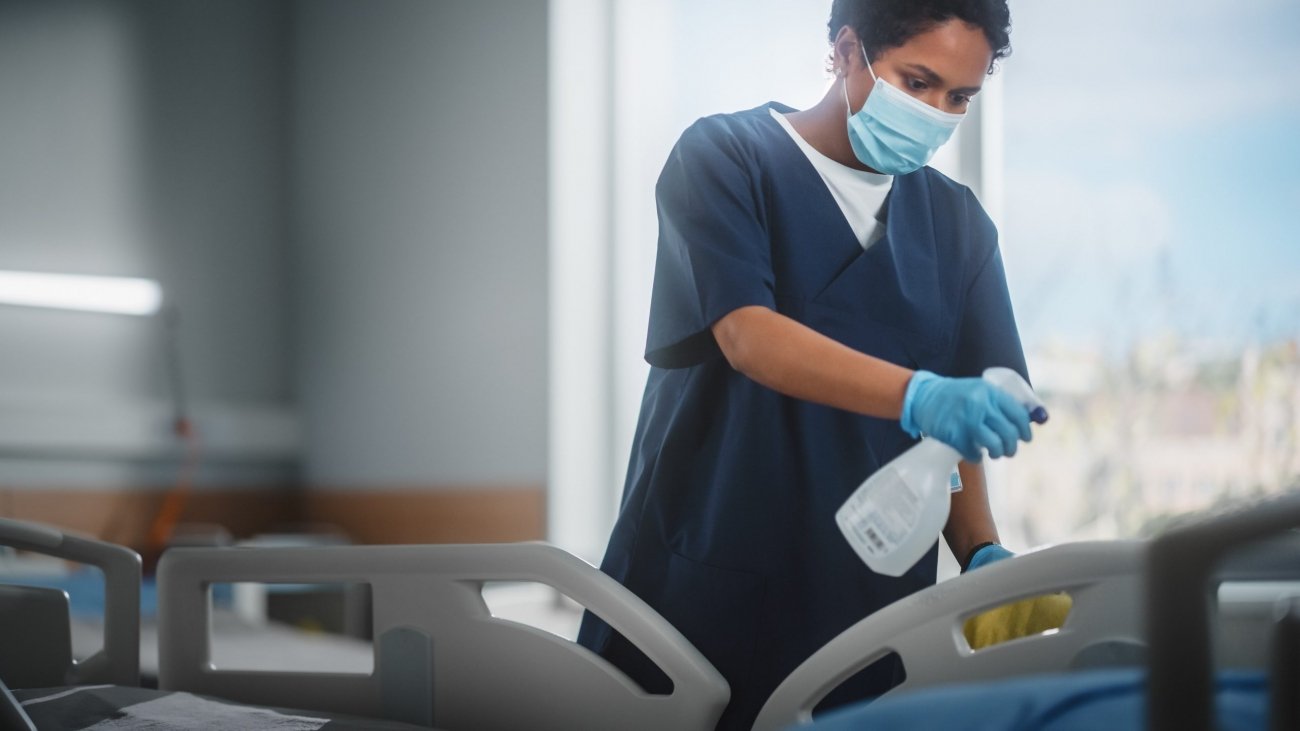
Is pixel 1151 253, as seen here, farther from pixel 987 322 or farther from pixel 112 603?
pixel 112 603

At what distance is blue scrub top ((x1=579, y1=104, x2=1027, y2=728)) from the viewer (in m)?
1.49

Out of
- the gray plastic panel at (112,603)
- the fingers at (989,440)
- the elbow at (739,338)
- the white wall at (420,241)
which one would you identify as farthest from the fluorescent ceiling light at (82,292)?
the fingers at (989,440)

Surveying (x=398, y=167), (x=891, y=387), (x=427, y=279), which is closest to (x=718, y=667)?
(x=891, y=387)

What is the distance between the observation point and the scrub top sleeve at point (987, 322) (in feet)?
4.87

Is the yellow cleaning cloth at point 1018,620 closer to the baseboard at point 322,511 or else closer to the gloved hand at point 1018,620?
the gloved hand at point 1018,620

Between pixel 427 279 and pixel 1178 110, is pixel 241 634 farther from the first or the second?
pixel 1178 110

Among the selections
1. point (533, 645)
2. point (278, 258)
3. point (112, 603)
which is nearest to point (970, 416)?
point (533, 645)

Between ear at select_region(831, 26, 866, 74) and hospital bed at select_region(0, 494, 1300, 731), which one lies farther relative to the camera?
ear at select_region(831, 26, 866, 74)

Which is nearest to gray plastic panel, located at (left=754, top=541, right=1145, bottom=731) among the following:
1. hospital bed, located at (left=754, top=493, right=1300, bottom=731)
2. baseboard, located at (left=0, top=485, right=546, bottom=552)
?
hospital bed, located at (left=754, top=493, right=1300, bottom=731)

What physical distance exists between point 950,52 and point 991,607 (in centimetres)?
68

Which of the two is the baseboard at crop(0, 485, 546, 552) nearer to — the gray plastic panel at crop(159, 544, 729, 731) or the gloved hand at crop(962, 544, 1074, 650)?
the gray plastic panel at crop(159, 544, 729, 731)

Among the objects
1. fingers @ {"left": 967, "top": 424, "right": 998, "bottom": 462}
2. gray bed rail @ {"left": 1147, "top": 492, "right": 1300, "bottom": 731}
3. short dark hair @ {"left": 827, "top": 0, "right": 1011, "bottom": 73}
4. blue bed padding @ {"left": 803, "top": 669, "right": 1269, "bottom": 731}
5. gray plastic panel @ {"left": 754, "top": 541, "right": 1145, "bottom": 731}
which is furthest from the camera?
→ short dark hair @ {"left": 827, "top": 0, "right": 1011, "bottom": 73}

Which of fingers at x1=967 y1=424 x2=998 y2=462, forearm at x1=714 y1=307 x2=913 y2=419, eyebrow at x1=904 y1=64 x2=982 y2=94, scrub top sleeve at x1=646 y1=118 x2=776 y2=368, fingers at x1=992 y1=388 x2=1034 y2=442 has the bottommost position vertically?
fingers at x1=967 y1=424 x2=998 y2=462

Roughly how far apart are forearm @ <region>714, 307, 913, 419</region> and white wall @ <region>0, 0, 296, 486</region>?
Answer: 2.80 m
